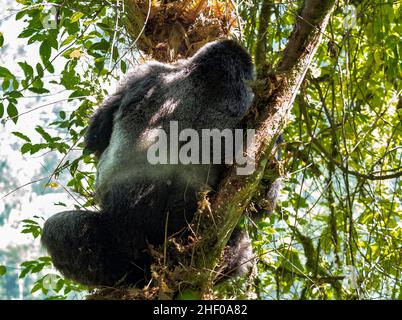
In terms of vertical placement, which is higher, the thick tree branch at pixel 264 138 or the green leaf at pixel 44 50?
the green leaf at pixel 44 50

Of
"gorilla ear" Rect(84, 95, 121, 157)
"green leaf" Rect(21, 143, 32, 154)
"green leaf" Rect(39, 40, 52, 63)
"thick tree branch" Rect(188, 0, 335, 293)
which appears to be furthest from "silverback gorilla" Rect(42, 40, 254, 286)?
"green leaf" Rect(39, 40, 52, 63)

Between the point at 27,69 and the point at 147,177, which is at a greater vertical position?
the point at 27,69

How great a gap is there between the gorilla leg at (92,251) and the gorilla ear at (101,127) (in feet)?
1.85

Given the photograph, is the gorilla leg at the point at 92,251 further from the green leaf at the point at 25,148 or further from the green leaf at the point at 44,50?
the green leaf at the point at 44,50

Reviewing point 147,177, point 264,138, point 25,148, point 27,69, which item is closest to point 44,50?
point 27,69

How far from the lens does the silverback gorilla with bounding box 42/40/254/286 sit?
3.58 meters

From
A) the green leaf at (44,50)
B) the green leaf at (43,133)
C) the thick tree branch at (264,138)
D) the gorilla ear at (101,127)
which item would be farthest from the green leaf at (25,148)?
the thick tree branch at (264,138)

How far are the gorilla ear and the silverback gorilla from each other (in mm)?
198

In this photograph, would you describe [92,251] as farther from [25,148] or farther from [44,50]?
[44,50]

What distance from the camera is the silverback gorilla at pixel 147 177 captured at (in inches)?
141

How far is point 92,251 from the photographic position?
367cm

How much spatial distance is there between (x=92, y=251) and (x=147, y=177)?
61 cm

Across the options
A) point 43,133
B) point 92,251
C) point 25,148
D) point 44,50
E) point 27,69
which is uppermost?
point 44,50

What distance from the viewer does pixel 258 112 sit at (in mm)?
3193
